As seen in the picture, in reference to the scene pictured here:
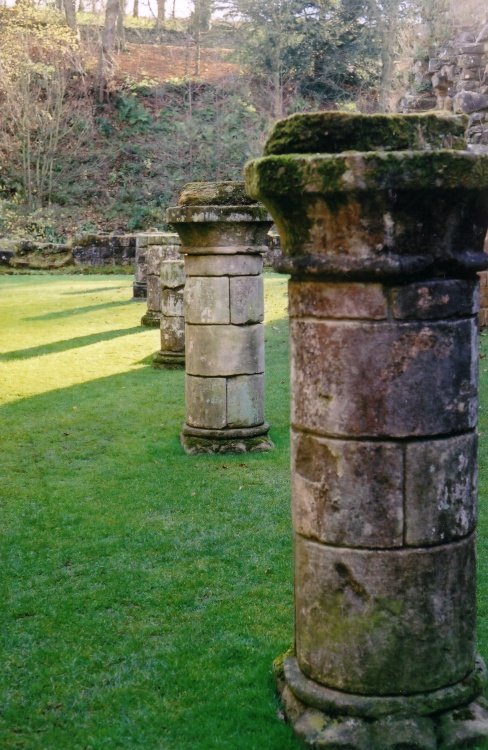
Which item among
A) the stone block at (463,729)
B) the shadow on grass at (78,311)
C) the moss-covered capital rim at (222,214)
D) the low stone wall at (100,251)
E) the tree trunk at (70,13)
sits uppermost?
the tree trunk at (70,13)

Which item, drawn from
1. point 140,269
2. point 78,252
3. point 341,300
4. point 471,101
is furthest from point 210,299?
point 78,252

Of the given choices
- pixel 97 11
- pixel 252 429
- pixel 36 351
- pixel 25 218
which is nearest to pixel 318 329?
pixel 252 429

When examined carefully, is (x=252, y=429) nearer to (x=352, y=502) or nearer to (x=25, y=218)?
(x=352, y=502)

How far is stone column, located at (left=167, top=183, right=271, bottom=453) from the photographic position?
314 inches

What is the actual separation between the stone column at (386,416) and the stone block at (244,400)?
4.79 m

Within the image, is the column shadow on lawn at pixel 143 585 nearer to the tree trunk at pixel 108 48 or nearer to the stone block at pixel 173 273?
the stone block at pixel 173 273

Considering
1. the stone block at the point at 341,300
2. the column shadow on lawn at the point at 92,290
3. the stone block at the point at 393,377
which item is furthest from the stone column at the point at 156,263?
the stone block at the point at 393,377

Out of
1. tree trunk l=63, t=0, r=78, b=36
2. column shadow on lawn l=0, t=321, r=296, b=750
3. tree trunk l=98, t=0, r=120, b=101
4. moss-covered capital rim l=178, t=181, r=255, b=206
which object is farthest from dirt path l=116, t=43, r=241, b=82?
column shadow on lawn l=0, t=321, r=296, b=750

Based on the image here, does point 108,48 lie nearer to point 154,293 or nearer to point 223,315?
point 154,293

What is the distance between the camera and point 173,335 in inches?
500

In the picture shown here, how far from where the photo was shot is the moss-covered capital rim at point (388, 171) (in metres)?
3.04

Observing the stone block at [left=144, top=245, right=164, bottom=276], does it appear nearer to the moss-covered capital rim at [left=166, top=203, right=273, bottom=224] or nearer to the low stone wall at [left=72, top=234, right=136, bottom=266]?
the moss-covered capital rim at [left=166, top=203, right=273, bottom=224]

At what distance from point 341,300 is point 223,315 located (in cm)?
491

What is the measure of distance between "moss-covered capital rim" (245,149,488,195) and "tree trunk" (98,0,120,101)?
33.2 metres
